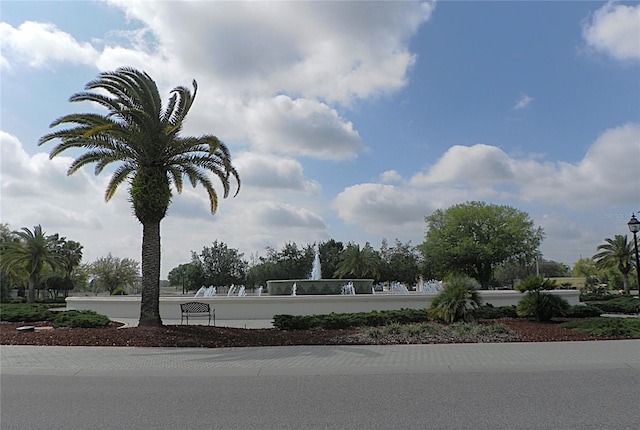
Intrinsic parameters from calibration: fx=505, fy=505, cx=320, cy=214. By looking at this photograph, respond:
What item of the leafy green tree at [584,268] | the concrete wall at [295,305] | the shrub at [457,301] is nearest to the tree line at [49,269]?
the concrete wall at [295,305]

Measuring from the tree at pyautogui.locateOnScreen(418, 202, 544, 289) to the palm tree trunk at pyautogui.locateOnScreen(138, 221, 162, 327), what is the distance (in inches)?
1501

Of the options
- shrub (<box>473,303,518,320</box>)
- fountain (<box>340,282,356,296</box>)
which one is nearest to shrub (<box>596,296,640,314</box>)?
shrub (<box>473,303,518,320</box>)

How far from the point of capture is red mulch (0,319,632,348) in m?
12.7

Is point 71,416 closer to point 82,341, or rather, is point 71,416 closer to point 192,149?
point 82,341

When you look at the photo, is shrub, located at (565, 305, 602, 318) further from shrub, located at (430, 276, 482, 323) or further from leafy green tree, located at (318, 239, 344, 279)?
leafy green tree, located at (318, 239, 344, 279)

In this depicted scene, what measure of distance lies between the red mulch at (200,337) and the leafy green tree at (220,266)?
142 feet

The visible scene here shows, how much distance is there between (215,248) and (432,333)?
47.9 meters

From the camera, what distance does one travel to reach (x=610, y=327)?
45.5ft

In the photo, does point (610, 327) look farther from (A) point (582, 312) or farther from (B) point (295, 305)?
(B) point (295, 305)

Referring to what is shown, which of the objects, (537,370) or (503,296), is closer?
(537,370)

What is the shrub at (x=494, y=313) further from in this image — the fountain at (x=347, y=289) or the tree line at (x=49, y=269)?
the tree line at (x=49, y=269)

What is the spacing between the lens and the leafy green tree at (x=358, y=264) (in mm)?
56844

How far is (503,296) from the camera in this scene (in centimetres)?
2358

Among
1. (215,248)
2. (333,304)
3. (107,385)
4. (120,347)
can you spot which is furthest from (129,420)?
(215,248)
